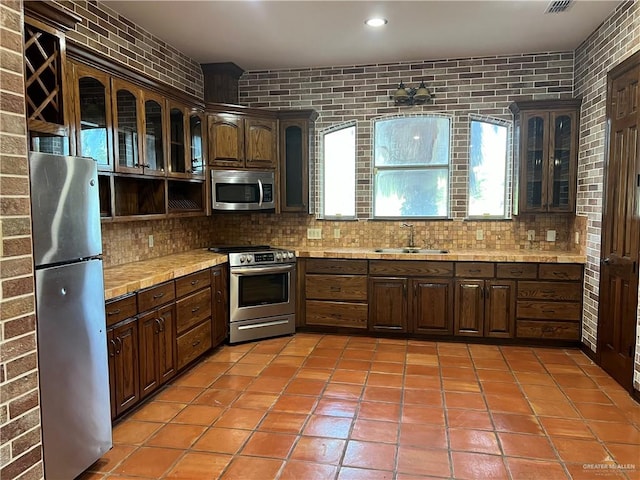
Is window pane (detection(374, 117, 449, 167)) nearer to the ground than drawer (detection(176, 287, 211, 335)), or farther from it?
farther from it

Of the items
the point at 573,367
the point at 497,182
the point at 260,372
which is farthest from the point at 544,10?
the point at 260,372

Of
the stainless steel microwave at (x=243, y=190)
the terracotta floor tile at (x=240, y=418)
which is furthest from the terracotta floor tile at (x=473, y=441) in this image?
the stainless steel microwave at (x=243, y=190)

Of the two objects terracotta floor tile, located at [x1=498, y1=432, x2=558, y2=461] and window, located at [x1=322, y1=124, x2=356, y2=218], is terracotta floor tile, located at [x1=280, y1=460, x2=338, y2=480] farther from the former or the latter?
window, located at [x1=322, y1=124, x2=356, y2=218]

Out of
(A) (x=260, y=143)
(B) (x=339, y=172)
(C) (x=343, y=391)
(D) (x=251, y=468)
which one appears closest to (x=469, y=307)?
(C) (x=343, y=391)

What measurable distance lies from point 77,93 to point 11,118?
1.15 metres

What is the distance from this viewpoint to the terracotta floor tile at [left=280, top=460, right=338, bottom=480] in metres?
2.33

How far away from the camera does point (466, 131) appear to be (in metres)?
4.86

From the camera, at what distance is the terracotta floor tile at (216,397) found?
319 cm

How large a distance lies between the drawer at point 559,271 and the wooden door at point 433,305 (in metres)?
0.83

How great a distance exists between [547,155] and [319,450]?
3483mm

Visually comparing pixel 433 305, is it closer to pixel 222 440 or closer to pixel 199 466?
pixel 222 440

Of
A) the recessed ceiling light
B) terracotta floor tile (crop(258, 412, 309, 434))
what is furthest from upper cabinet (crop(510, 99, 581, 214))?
terracotta floor tile (crop(258, 412, 309, 434))

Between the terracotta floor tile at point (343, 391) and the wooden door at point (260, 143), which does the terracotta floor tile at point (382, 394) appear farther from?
the wooden door at point (260, 143)

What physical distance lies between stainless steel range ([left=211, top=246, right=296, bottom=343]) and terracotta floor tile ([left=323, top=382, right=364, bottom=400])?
1.26 metres
